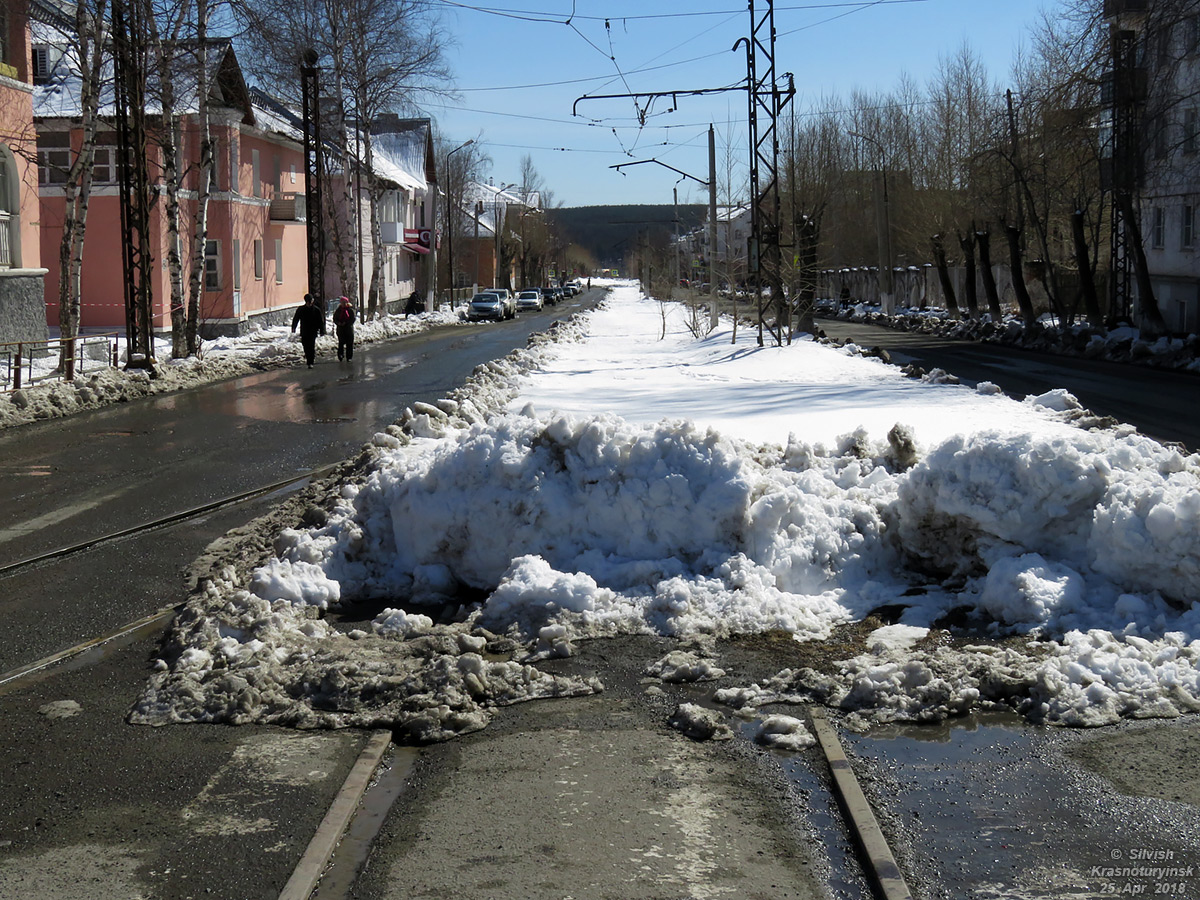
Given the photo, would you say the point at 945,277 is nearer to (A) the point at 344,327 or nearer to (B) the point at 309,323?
(A) the point at 344,327

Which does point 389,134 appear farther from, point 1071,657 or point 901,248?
point 1071,657

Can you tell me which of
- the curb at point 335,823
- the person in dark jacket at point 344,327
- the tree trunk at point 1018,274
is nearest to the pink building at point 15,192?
the person in dark jacket at point 344,327

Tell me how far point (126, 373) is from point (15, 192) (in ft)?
19.0

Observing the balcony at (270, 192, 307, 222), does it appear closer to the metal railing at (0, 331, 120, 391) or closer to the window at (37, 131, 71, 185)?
the window at (37, 131, 71, 185)

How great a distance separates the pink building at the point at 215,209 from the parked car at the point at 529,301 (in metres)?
35.9

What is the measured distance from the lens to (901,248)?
74062 millimetres

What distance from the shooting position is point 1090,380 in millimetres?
24000

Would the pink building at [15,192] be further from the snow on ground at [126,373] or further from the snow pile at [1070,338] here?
the snow pile at [1070,338]

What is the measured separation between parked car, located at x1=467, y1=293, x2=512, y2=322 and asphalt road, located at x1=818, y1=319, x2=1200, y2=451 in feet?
91.2

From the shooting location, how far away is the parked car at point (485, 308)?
61.4 meters

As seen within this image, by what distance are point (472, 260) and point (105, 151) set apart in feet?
250

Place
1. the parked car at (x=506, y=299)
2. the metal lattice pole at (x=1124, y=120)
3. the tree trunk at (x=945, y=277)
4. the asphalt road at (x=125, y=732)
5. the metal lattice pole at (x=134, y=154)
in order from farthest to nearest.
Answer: the parked car at (x=506, y=299)
the tree trunk at (x=945, y=277)
the metal lattice pole at (x=1124, y=120)
the metal lattice pole at (x=134, y=154)
the asphalt road at (x=125, y=732)

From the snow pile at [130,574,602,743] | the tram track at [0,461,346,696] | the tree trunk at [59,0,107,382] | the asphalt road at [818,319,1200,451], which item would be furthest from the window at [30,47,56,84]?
the snow pile at [130,574,602,743]

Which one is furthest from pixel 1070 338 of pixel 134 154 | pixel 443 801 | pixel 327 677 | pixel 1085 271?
pixel 443 801
